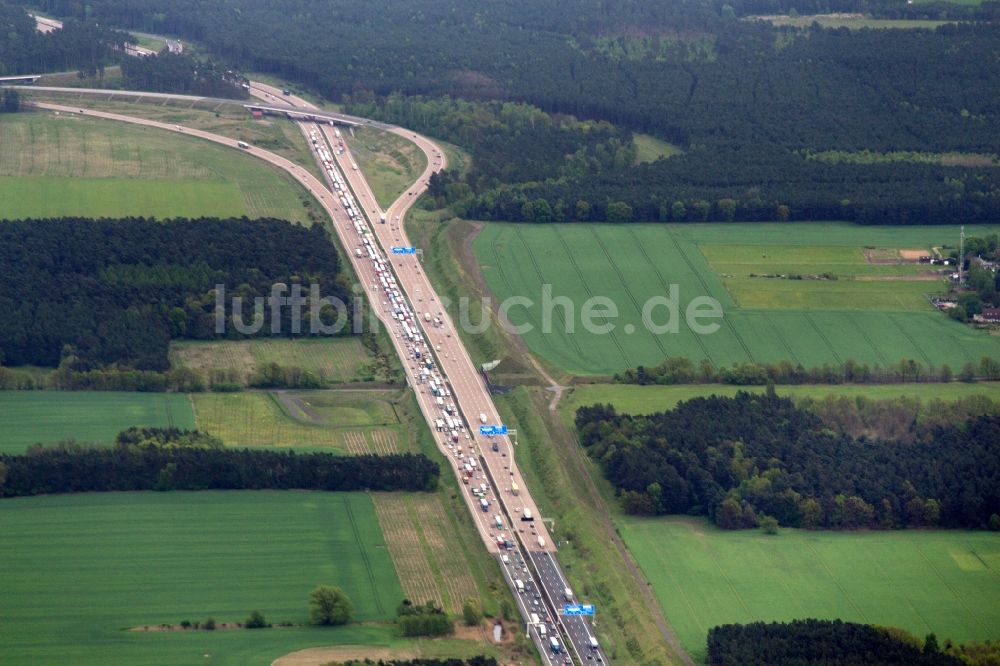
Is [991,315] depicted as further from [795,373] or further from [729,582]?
[729,582]

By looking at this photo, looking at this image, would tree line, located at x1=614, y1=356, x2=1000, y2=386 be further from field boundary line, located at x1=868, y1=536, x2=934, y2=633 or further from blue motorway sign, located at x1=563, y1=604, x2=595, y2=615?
blue motorway sign, located at x1=563, y1=604, x2=595, y2=615

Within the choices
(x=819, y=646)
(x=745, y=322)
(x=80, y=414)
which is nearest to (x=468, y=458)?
(x=80, y=414)

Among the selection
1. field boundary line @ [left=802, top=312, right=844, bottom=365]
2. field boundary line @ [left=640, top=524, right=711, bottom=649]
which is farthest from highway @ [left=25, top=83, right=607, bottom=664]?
field boundary line @ [left=802, top=312, right=844, bottom=365]

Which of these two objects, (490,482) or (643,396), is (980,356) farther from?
(490,482)

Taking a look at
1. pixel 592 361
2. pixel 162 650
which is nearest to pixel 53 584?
pixel 162 650

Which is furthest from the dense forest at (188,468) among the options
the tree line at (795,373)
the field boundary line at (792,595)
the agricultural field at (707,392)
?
the field boundary line at (792,595)

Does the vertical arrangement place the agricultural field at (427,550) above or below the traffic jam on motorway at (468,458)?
below

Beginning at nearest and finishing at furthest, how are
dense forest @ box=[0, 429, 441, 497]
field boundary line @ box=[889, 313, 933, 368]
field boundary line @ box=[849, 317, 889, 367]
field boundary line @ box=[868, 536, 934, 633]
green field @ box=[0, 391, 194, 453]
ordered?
field boundary line @ box=[868, 536, 934, 633] → dense forest @ box=[0, 429, 441, 497] → green field @ box=[0, 391, 194, 453] → field boundary line @ box=[849, 317, 889, 367] → field boundary line @ box=[889, 313, 933, 368]

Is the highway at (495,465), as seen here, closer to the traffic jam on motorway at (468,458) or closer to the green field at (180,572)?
the traffic jam on motorway at (468,458)
